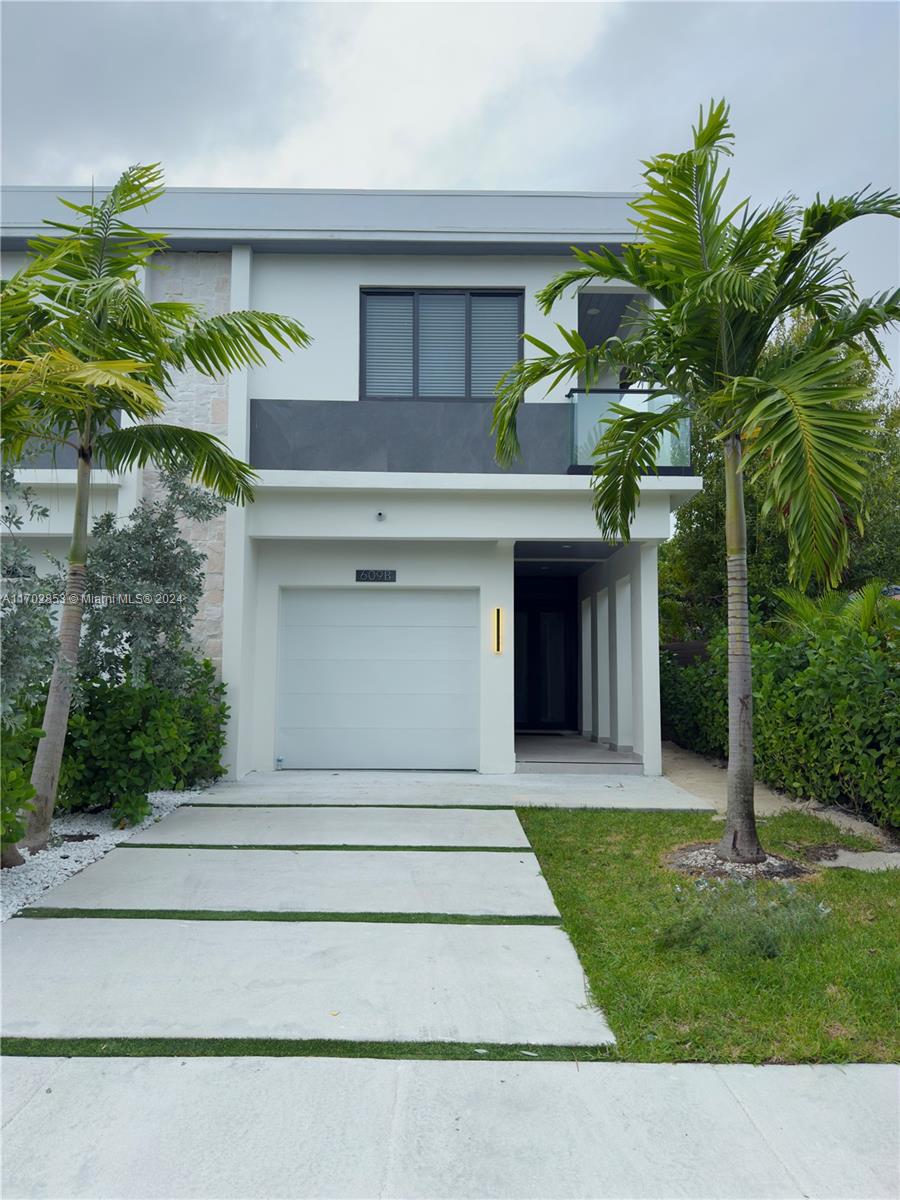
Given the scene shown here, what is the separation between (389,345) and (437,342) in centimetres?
64

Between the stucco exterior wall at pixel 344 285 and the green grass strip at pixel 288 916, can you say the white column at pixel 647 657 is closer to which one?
the stucco exterior wall at pixel 344 285

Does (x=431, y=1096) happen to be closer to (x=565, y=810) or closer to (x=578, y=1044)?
(x=578, y=1044)

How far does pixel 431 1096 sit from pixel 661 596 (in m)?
17.7

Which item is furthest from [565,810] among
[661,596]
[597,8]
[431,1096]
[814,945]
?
[661,596]

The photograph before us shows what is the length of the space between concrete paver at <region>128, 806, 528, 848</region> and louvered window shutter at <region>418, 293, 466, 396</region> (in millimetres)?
5542

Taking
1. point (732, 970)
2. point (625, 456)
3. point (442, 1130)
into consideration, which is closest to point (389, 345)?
point (625, 456)

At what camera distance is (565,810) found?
8.70 m

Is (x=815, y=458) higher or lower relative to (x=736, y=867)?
higher

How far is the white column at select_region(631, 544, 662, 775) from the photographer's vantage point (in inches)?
434

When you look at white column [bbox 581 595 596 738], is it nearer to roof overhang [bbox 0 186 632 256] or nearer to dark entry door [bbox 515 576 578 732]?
dark entry door [bbox 515 576 578 732]

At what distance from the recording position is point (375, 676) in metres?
11.4

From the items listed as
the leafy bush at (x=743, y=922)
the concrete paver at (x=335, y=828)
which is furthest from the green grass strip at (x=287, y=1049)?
the concrete paver at (x=335, y=828)

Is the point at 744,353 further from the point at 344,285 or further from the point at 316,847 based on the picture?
the point at 344,285

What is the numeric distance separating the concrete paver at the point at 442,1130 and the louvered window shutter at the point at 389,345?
9000 mm
